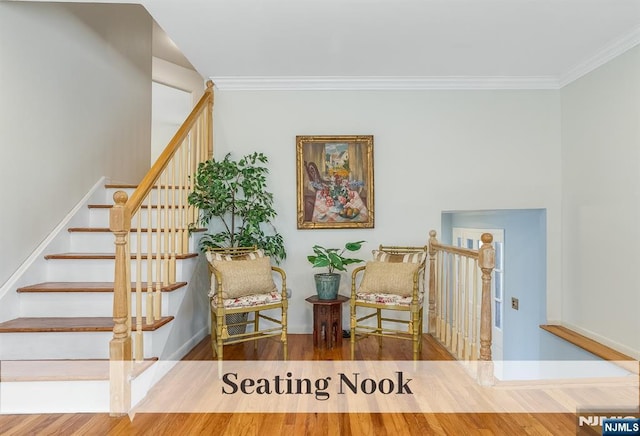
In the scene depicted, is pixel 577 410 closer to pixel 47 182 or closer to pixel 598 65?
pixel 598 65

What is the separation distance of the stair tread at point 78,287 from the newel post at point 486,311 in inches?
82.8

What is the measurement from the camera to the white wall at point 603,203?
123 inches

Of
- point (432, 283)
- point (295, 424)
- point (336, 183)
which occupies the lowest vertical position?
point (295, 424)

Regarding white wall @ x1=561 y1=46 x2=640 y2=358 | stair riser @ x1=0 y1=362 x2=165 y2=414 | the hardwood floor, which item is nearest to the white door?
white wall @ x1=561 y1=46 x2=640 y2=358

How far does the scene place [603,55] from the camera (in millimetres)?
3354

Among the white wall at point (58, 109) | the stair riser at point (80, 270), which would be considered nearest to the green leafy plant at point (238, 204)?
the stair riser at point (80, 270)

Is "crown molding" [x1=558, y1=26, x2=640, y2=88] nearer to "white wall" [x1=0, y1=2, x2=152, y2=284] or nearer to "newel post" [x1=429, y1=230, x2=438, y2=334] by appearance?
"newel post" [x1=429, y1=230, x2=438, y2=334]

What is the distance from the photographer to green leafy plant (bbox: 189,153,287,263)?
3459 mm

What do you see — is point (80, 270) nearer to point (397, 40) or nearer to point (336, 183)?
point (336, 183)

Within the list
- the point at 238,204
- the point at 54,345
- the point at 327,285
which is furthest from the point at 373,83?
the point at 54,345

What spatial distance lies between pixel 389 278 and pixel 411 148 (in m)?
1.47

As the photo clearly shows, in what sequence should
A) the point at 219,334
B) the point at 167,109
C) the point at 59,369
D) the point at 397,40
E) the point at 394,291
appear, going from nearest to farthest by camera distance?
the point at 59,369, the point at 219,334, the point at 397,40, the point at 394,291, the point at 167,109

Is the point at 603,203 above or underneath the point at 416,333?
above

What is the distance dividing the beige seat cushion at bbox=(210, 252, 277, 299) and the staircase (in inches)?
12.3
